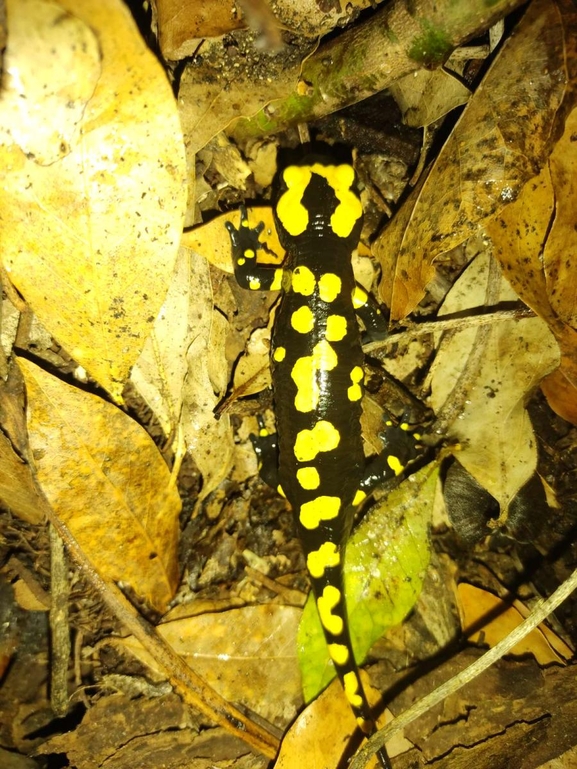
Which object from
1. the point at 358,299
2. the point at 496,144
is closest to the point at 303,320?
the point at 358,299

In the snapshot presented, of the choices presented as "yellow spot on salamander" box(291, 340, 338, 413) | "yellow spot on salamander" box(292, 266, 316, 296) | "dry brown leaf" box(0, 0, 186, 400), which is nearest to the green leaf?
"yellow spot on salamander" box(291, 340, 338, 413)

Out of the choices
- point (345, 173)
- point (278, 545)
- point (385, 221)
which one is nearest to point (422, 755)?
point (278, 545)

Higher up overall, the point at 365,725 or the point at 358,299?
the point at 358,299

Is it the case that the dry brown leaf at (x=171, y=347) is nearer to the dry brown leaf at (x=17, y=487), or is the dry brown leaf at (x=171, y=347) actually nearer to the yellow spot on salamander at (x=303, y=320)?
the yellow spot on salamander at (x=303, y=320)

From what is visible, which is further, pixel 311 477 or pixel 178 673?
pixel 311 477

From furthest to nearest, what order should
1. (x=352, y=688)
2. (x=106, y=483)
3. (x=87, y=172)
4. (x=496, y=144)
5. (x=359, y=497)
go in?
(x=359, y=497) < (x=352, y=688) < (x=106, y=483) < (x=496, y=144) < (x=87, y=172)

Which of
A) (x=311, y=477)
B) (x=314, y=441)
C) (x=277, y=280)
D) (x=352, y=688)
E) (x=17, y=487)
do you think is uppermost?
(x=277, y=280)

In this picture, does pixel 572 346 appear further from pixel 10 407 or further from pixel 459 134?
pixel 10 407

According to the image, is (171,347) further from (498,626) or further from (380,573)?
(498,626)
